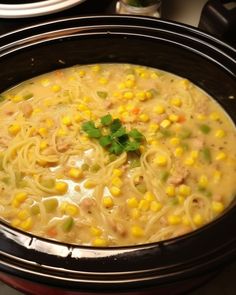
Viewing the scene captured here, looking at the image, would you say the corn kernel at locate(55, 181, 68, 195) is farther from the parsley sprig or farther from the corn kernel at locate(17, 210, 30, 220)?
the parsley sprig

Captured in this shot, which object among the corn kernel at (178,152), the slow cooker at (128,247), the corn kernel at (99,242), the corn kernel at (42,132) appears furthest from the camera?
the corn kernel at (42,132)

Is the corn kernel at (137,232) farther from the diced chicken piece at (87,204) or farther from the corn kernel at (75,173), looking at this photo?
the corn kernel at (75,173)

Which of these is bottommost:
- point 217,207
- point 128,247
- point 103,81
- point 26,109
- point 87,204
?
point 128,247

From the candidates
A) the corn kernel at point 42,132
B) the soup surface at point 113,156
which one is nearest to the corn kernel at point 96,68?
the soup surface at point 113,156

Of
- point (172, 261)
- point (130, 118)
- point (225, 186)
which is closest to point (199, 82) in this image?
point (130, 118)

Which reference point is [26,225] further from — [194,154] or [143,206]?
[194,154]

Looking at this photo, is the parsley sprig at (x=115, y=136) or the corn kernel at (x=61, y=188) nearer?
the corn kernel at (x=61, y=188)

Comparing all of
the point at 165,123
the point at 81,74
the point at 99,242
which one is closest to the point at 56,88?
the point at 81,74
